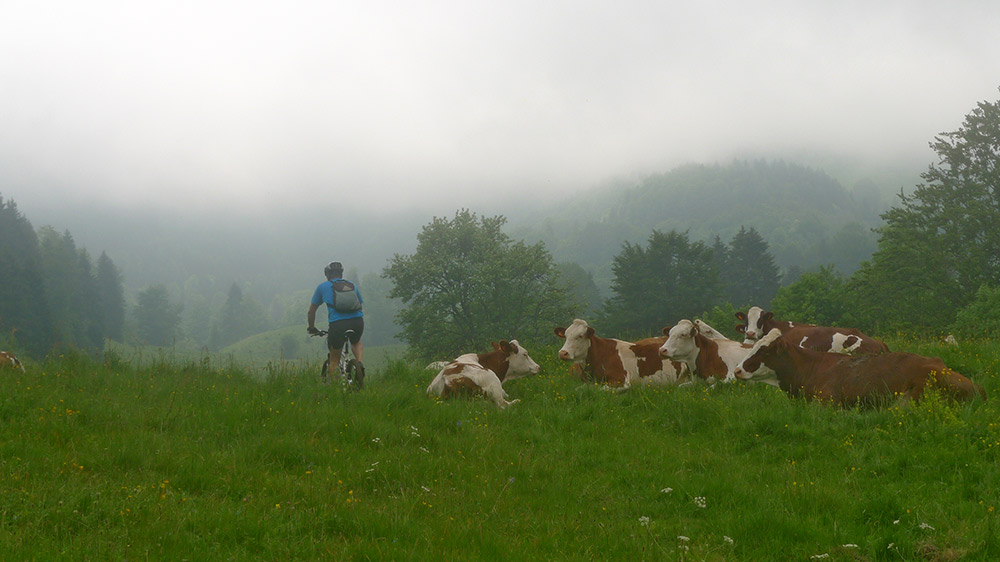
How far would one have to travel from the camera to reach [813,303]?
45.8m

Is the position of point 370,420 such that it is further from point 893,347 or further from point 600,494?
point 893,347

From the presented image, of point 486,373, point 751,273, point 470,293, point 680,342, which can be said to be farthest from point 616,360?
point 751,273

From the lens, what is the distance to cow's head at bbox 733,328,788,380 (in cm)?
986

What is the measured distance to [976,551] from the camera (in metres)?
4.28

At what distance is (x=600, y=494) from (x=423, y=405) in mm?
3598

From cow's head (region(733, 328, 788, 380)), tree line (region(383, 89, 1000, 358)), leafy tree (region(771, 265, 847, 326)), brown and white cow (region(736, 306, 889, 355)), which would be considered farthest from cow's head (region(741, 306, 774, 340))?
leafy tree (region(771, 265, 847, 326))

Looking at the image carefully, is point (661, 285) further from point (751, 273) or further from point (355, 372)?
point (355, 372)

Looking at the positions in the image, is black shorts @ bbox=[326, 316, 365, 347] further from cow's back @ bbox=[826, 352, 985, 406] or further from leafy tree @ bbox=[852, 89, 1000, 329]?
leafy tree @ bbox=[852, 89, 1000, 329]

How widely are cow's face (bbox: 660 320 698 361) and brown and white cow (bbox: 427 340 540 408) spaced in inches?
101

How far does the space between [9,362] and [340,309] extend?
17.7 ft

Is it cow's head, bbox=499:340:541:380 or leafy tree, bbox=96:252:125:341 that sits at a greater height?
cow's head, bbox=499:340:541:380

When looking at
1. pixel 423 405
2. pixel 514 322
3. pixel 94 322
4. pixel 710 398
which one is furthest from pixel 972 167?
pixel 94 322

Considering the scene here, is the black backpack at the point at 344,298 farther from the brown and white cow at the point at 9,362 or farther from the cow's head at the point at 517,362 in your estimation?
the brown and white cow at the point at 9,362

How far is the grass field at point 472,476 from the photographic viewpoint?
4.39 metres
